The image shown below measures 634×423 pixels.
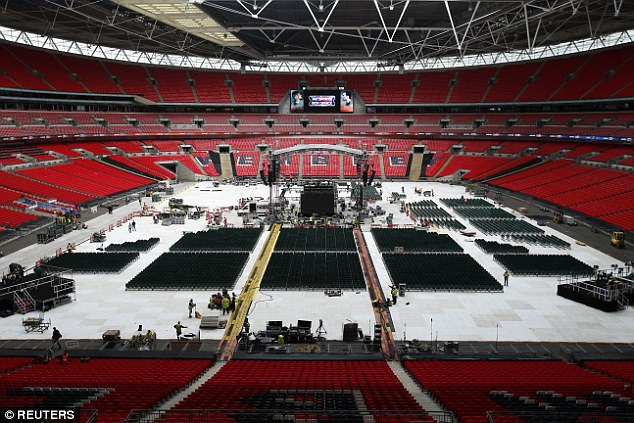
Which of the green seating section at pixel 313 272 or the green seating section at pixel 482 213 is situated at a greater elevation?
the green seating section at pixel 482 213

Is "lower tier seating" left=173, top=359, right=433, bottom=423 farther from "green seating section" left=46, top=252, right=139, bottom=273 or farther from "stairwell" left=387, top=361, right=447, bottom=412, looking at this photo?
"green seating section" left=46, top=252, right=139, bottom=273

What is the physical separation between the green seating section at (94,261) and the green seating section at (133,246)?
1286 millimetres

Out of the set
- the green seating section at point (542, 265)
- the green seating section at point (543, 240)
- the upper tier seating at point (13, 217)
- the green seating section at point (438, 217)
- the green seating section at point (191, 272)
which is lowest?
the green seating section at point (191, 272)

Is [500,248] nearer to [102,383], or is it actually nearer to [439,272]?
[439,272]

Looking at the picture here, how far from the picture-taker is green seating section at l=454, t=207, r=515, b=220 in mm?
45625

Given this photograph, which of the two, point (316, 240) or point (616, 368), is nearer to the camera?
point (616, 368)

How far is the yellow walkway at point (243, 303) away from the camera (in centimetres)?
1956

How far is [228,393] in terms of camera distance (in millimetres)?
12086

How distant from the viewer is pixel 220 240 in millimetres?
36781

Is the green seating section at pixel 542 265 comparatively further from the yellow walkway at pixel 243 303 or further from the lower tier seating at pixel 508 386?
the yellow walkway at pixel 243 303

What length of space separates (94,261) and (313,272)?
1486 centimetres

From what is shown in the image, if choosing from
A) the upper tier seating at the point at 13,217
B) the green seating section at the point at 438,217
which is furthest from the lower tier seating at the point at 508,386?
the upper tier seating at the point at 13,217

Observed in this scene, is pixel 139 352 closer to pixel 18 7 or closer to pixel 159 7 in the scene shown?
pixel 159 7

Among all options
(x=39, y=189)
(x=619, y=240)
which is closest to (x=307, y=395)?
(x=619, y=240)
